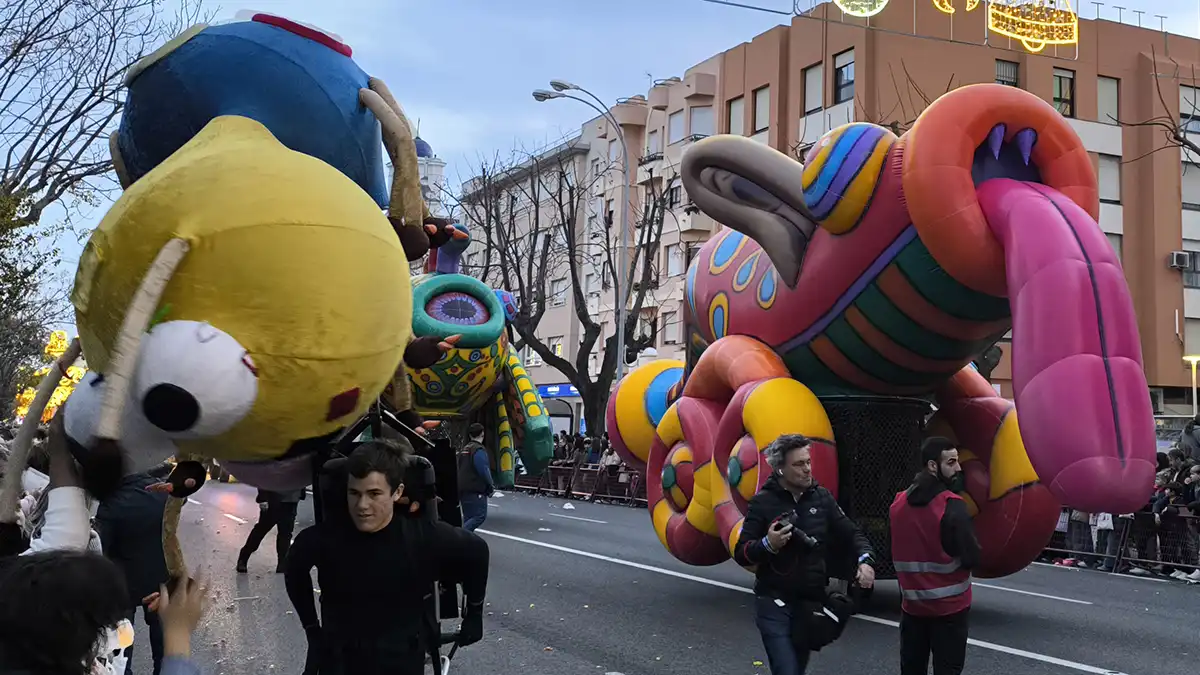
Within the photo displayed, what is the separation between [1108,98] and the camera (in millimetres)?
31422

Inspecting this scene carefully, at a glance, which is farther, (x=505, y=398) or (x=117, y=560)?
(x=505, y=398)

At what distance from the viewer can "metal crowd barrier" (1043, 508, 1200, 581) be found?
13.5 m

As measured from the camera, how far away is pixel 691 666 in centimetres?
743

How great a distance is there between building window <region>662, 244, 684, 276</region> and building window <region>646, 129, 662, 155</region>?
3.30 metres

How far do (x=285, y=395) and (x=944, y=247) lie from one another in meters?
5.49

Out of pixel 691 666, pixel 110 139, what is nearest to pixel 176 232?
pixel 110 139

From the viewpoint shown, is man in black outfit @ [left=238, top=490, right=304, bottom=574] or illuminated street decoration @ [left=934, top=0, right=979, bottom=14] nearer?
man in black outfit @ [left=238, top=490, right=304, bottom=574]

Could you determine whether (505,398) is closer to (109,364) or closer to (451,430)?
(451,430)

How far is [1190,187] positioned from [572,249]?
56.5ft

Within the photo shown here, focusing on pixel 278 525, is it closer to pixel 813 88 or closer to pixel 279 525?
pixel 279 525

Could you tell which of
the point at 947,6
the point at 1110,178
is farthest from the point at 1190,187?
the point at 947,6

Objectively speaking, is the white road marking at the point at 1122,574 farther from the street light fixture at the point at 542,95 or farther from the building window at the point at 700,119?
the building window at the point at 700,119

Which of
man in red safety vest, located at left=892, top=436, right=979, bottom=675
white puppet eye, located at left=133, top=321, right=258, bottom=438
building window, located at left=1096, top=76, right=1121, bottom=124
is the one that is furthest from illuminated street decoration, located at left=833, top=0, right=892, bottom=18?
building window, located at left=1096, top=76, right=1121, bottom=124

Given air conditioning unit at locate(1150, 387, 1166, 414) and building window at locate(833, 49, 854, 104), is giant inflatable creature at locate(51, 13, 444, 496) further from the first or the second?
air conditioning unit at locate(1150, 387, 1166, 414)
